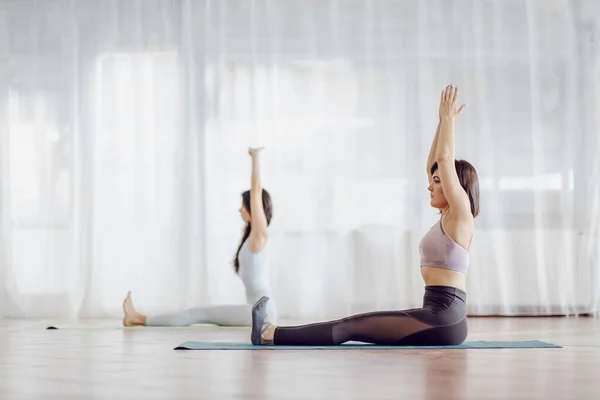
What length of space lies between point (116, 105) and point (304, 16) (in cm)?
140

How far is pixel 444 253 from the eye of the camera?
3117 millimetres

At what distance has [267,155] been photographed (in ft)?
19.4

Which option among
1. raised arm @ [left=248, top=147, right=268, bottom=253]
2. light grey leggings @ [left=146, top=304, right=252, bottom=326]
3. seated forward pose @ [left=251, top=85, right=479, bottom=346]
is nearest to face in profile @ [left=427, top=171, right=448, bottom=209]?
seated forward pose @ [left=251, top=85, right=479, bottom=346]

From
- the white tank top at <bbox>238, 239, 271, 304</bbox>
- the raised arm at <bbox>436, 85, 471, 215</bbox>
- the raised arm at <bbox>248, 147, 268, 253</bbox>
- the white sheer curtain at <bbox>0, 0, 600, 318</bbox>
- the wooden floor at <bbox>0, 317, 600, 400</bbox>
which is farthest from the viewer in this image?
the white sheer curtain at <bbox>0, 0, 600, 318</bbox>

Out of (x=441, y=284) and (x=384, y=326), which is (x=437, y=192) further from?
(x=384, y=326)

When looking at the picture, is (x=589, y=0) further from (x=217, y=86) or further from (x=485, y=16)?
(x=217, y=86)

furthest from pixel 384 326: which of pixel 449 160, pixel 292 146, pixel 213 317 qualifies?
pixel 292 146

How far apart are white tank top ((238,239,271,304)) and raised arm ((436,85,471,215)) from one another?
1609 millimetres

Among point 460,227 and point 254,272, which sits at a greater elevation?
point 460,227

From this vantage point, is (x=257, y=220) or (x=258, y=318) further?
(x=257, y=220)

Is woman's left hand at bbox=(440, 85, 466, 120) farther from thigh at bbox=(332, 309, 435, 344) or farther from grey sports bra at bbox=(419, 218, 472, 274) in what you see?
thigh at bbox=(332, 309, 435, 344)

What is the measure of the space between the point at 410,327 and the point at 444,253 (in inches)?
11.2

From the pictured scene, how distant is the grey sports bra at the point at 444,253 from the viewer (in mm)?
3113

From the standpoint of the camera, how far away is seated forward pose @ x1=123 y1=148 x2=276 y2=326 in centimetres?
450
